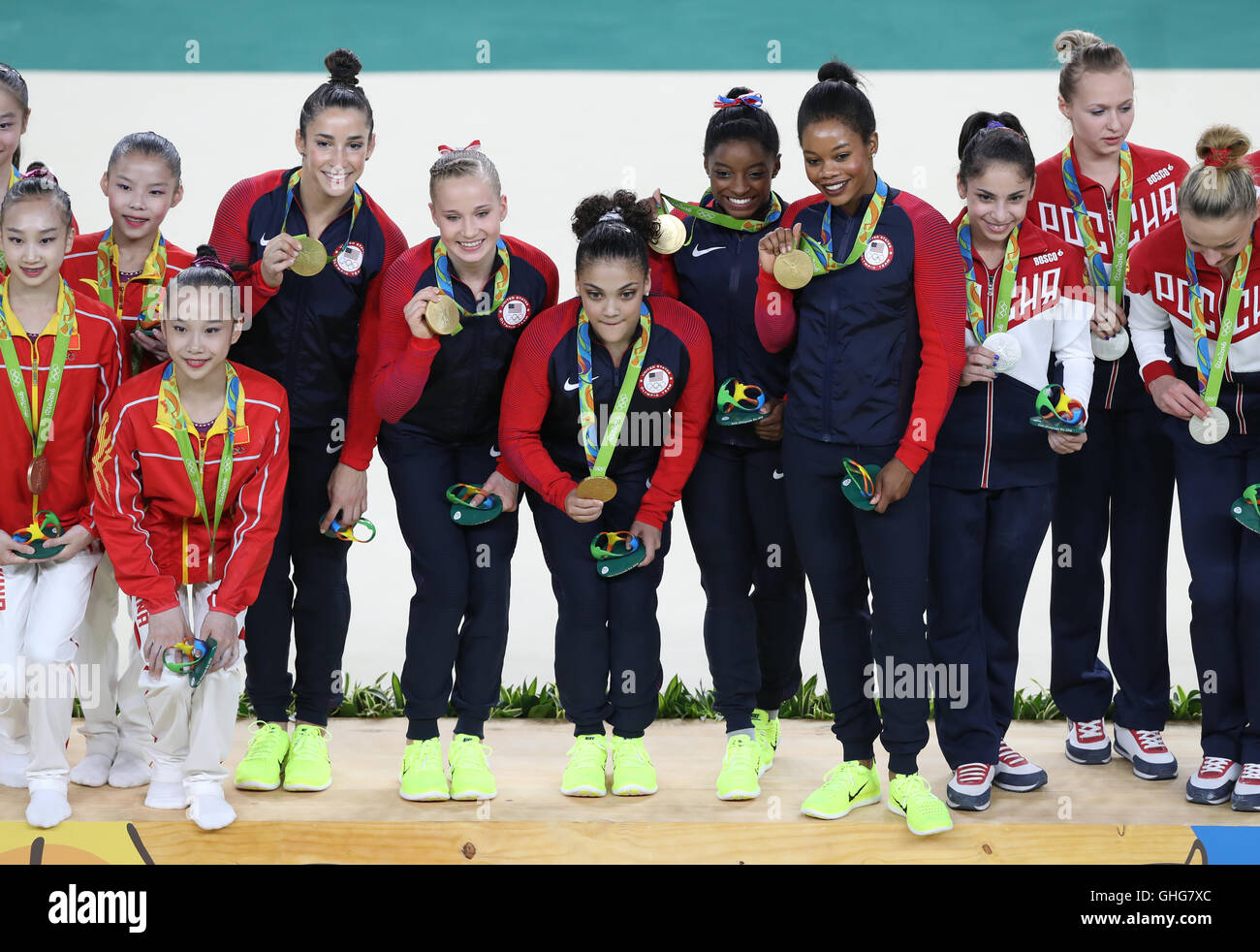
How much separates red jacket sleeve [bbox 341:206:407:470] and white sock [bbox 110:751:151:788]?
3.24ft

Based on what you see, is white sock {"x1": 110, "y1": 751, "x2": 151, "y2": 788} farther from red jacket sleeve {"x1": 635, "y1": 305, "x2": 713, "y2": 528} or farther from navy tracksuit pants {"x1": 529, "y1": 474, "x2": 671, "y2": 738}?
red jacket sleeve {"x1": 635, "y1": 305, "x2": 713, "y2": 528}

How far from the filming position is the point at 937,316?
3.26 m

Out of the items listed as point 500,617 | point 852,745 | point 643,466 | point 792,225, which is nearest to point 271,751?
point 500,617

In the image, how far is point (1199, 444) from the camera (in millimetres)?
3484

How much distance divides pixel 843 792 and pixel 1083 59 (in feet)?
6.79

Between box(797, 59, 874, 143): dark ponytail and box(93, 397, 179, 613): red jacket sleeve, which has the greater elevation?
box(797, 59, 874, 143): dark ponytail

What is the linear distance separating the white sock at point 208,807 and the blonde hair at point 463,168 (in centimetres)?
159

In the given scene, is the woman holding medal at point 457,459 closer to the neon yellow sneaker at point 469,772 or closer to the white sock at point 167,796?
the neon yellow sneaker at point 469,772

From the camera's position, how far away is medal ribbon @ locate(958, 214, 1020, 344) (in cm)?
336

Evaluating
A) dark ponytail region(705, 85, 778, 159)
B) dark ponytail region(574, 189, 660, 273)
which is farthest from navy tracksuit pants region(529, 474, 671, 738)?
dark ponytail region(705, 85, 778, 159)

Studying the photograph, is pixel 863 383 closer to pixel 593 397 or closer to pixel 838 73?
pixel 593 397

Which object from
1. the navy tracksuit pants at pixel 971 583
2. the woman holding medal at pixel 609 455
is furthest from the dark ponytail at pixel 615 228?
the navy tracksuit pants at pixel 971 583

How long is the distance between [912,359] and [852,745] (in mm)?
1009
